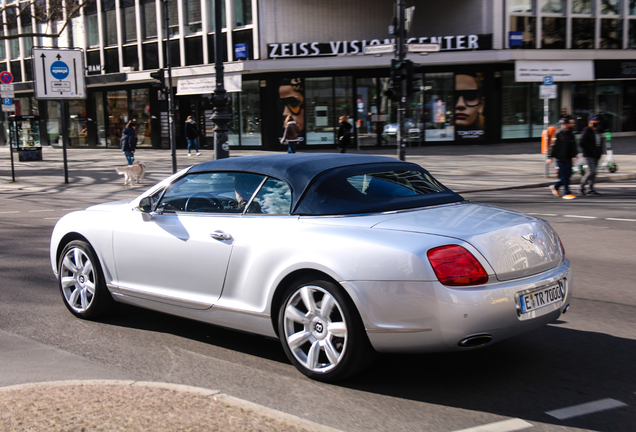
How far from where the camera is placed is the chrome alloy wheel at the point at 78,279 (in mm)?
5527

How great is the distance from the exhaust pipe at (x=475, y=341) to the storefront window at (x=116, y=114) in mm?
35614

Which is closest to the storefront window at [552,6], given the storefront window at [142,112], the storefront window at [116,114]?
the storefront window at [142,112]

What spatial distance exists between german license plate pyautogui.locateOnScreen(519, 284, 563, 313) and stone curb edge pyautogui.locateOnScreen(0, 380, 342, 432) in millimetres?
1457

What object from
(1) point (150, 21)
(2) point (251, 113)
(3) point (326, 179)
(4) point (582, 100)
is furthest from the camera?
(1) point (150, 21)

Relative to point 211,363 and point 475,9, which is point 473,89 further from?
point 211,363

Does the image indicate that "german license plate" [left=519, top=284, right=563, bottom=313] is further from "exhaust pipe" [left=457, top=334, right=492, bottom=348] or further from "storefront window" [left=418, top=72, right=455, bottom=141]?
"storefront window" [left=418, top=72, right=455, bottom=141]

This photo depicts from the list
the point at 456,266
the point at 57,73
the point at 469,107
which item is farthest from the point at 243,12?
the point at 456,266

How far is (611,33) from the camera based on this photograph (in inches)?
1277

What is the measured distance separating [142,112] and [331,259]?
34.1 metres

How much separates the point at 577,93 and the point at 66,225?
104 ft

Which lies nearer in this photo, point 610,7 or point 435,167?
point 435,167

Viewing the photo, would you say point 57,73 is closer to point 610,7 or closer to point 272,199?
point 272,199

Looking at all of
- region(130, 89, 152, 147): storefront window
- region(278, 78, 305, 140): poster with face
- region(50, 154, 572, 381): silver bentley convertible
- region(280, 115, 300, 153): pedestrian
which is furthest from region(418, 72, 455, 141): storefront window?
region(50, 154, 572, 381): silver bentley convertible

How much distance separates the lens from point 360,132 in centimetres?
3102
